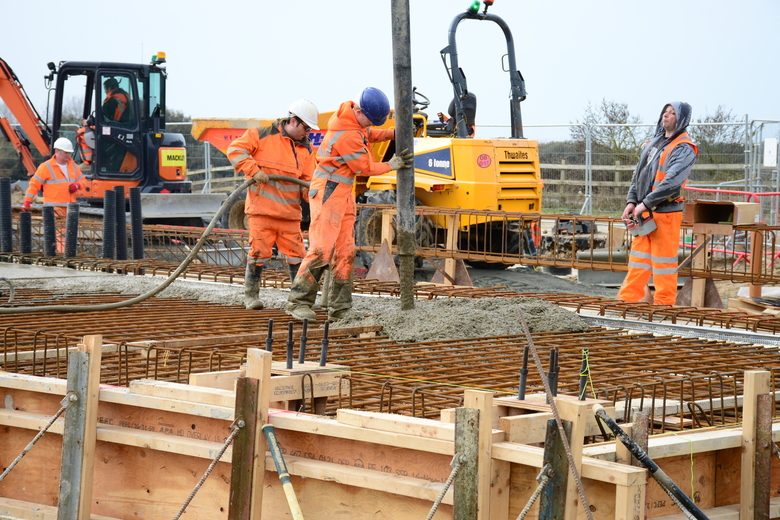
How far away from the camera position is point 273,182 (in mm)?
8484

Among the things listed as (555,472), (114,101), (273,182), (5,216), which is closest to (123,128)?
(114,101)

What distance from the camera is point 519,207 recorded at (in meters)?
14.4

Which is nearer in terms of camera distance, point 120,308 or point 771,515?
point 771,515

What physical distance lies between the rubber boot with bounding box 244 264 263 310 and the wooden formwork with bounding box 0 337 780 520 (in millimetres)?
3487

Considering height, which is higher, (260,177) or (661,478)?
(260,177)

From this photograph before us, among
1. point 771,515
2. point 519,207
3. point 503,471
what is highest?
point 519,207

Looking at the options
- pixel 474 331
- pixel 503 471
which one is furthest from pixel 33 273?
pixel 503 471

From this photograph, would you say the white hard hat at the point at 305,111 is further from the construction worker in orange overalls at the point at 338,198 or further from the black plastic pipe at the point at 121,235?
the black plastic pipe at the point at 121,235

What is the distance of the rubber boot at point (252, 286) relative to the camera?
851 cm

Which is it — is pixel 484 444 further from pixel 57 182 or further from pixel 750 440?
pixel 57 182

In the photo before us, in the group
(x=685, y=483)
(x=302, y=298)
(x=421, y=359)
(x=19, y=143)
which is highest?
(x=19, y=143)

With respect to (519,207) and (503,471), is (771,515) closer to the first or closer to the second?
(503,471)

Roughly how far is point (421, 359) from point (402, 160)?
6.08 feet

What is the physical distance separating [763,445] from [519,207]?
1039 centimetres
